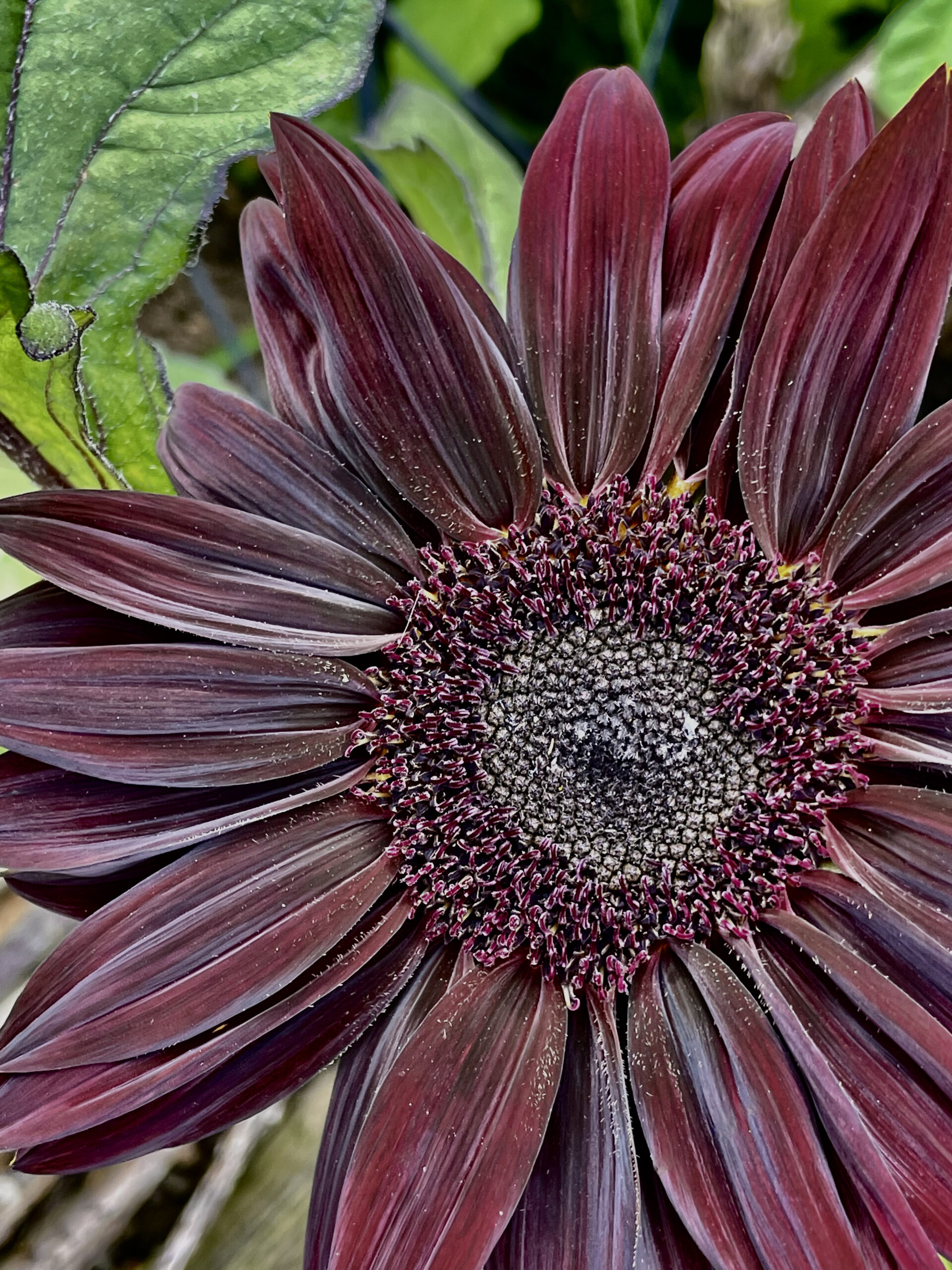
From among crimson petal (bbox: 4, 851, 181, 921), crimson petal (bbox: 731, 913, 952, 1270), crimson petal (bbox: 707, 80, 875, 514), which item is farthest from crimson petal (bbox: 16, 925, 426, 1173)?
crimson petal (bbox: 707, 80, 875, 514)

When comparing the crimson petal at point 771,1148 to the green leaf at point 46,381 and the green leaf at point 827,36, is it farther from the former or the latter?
the green leaf at point 827,36

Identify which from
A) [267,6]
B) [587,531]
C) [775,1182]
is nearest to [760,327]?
[587,531]

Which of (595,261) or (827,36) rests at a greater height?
(827,36)

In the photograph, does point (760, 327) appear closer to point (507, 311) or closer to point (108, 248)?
point (507, 311)

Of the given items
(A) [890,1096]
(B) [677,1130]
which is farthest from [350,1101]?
(A) [890,1096]

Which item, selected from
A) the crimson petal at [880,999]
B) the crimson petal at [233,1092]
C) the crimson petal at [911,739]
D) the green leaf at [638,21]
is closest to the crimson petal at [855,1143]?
Answer: the crimson petal at [880,999]

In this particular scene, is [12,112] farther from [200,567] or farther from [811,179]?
[811,179]

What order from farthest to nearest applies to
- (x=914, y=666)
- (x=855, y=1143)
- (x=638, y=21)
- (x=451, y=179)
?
1. (x=638, y=21)
2. (x=451, y=179)
3. (x=914, y=666)
4. (x=855, y=1143)
